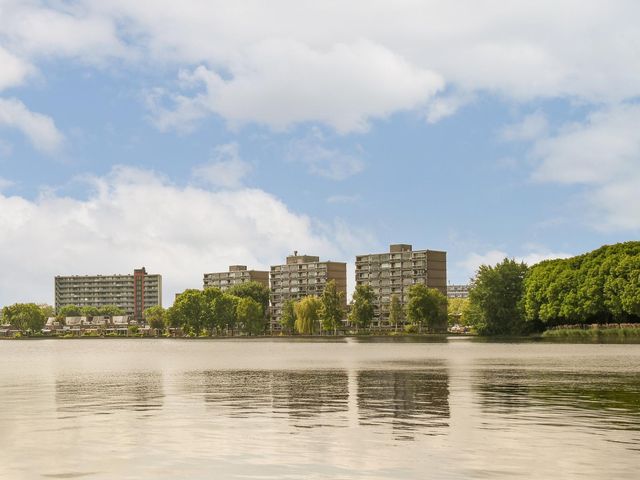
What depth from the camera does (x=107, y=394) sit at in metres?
42.4

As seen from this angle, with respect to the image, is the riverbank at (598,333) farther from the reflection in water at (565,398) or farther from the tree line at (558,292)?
the reflection in water at (565,398)

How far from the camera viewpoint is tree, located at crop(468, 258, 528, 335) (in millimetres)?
188125

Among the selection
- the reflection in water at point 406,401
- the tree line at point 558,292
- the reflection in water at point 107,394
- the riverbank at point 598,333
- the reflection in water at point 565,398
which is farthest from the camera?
the tree line at point 558,292

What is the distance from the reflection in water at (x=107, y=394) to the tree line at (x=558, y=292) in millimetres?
107028

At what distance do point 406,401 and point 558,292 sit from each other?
139 m

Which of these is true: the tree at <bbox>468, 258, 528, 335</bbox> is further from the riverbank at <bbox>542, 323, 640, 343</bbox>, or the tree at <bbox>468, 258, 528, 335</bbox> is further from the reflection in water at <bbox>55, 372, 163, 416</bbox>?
the reflection in water at <bbox>55, 372, 163, 416</bbox>

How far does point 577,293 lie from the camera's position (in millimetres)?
159625

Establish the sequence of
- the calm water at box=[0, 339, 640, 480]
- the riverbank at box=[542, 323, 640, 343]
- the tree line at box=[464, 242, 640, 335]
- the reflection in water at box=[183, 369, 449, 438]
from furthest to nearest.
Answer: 1. the tree line at box=[464, 242, 640, 335]
2. the riverbank at box=[542, 323, 640, 343]
3. the reflection in water at box=[183, 369, 449, 438]
4. the calm water at box=[0, 339, 640, 480]

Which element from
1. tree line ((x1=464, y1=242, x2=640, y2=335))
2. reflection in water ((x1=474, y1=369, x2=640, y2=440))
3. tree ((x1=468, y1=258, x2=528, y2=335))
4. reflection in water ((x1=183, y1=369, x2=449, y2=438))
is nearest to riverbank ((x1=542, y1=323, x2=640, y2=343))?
tree line ((x1=464, y1=242, x2=640, y2=335))

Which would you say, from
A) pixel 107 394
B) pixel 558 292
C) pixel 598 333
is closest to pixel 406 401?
pixel 107 394

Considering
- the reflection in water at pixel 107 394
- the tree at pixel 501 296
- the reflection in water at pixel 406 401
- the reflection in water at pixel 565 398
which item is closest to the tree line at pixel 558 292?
the tree at pixel 501 296

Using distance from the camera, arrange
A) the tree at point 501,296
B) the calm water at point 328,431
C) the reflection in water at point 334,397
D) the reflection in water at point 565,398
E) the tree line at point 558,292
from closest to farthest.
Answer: the calm water at point 328,431 < the reflection in water at point 565,398 < the reflection in water at point 334,397 < the tree line at point 558,292 < the tree at point 501,296

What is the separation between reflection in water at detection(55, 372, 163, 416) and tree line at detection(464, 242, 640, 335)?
107 m

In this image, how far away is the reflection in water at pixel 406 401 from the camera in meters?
27.6
